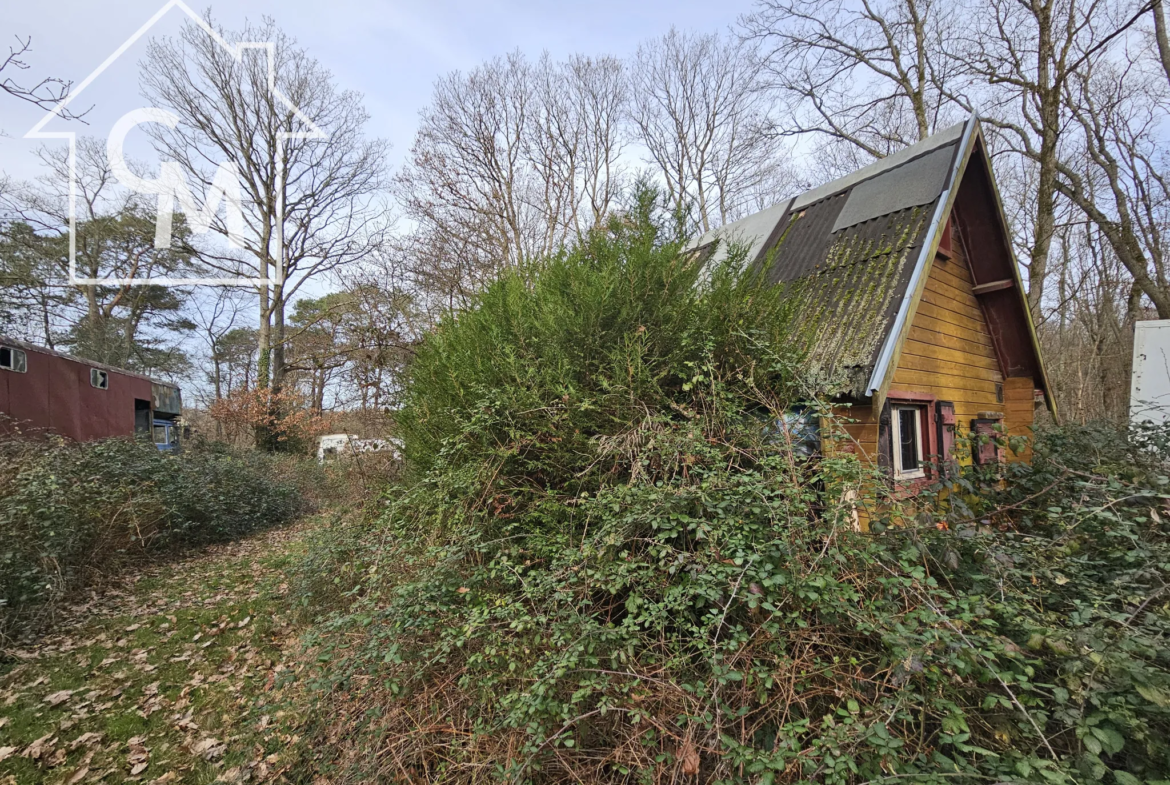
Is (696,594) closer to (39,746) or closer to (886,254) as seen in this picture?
(39,746)

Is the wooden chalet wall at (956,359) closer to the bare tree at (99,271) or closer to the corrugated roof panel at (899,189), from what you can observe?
the corrugated roof panel at (899,189)

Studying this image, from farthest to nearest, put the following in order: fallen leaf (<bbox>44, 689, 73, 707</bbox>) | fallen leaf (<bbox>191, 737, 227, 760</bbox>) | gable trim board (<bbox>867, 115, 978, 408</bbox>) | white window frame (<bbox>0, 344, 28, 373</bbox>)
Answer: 1. white window frame (<bbox>0, 344, 28, 373</bbox>)
2. gable trim board (<bbox>867, 115, 978, 408</bbox>)
3. fallen leaf (<bbox>44, 689, 73, 707</bbox>)
4. fallen leaf (<bbox>191, 737, 227, 760</bbox>)

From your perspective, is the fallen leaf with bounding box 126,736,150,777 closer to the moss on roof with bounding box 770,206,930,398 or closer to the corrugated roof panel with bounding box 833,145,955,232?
the moss on roof with bounding box 770,206,930,398

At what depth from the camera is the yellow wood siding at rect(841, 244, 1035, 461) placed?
19.1 feet

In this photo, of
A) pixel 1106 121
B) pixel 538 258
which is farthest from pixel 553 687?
pixel 1106 121

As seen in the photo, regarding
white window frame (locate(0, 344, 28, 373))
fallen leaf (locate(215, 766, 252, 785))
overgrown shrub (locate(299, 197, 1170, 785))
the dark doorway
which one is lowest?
fallen leaf (locate(215, 766, 252, 785))

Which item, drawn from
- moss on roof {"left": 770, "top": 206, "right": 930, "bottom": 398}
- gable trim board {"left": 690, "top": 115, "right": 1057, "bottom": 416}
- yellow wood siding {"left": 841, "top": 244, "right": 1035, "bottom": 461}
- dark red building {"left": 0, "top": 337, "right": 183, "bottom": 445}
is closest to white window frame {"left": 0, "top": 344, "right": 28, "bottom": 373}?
dark red building {"left": 0, "top": 337, "right": 183, "bottom": 445}

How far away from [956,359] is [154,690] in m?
9.59

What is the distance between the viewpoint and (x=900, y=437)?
19.0ft

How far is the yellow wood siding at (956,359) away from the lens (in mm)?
5812

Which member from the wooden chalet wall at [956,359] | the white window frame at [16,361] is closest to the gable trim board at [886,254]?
the wooden chalet wall at [956,359]

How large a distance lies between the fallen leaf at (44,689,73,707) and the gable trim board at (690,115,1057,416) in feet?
20.7

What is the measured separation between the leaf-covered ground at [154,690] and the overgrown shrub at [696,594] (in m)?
0.80

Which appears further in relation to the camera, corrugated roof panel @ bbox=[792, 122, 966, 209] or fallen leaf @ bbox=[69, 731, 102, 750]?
corrugated roof panel @ bbox=[792, 122, 966, 209]
